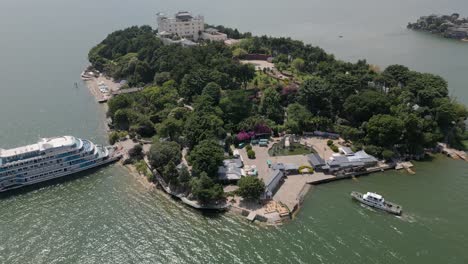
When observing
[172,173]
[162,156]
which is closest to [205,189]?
[172,173]

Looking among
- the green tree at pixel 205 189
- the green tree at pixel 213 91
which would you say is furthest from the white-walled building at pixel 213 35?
the green tree at pixel 205 189

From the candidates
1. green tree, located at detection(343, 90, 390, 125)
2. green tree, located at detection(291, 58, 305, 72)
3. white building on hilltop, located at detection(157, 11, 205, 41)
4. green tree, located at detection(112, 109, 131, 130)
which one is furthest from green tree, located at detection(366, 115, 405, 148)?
white building on hilltop, located at detection(157, 11, 205, 41)

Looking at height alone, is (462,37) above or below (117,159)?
above

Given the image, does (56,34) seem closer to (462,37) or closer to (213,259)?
(213,259)

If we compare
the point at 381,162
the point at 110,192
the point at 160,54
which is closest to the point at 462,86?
the point at 381,162

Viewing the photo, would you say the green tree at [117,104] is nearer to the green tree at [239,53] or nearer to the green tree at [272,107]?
the green tree at [272,107]

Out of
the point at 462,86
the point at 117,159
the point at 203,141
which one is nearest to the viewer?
the point at 203,141

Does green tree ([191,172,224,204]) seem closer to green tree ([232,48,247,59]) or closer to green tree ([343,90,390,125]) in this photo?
green tree ([343,90,390,125])
